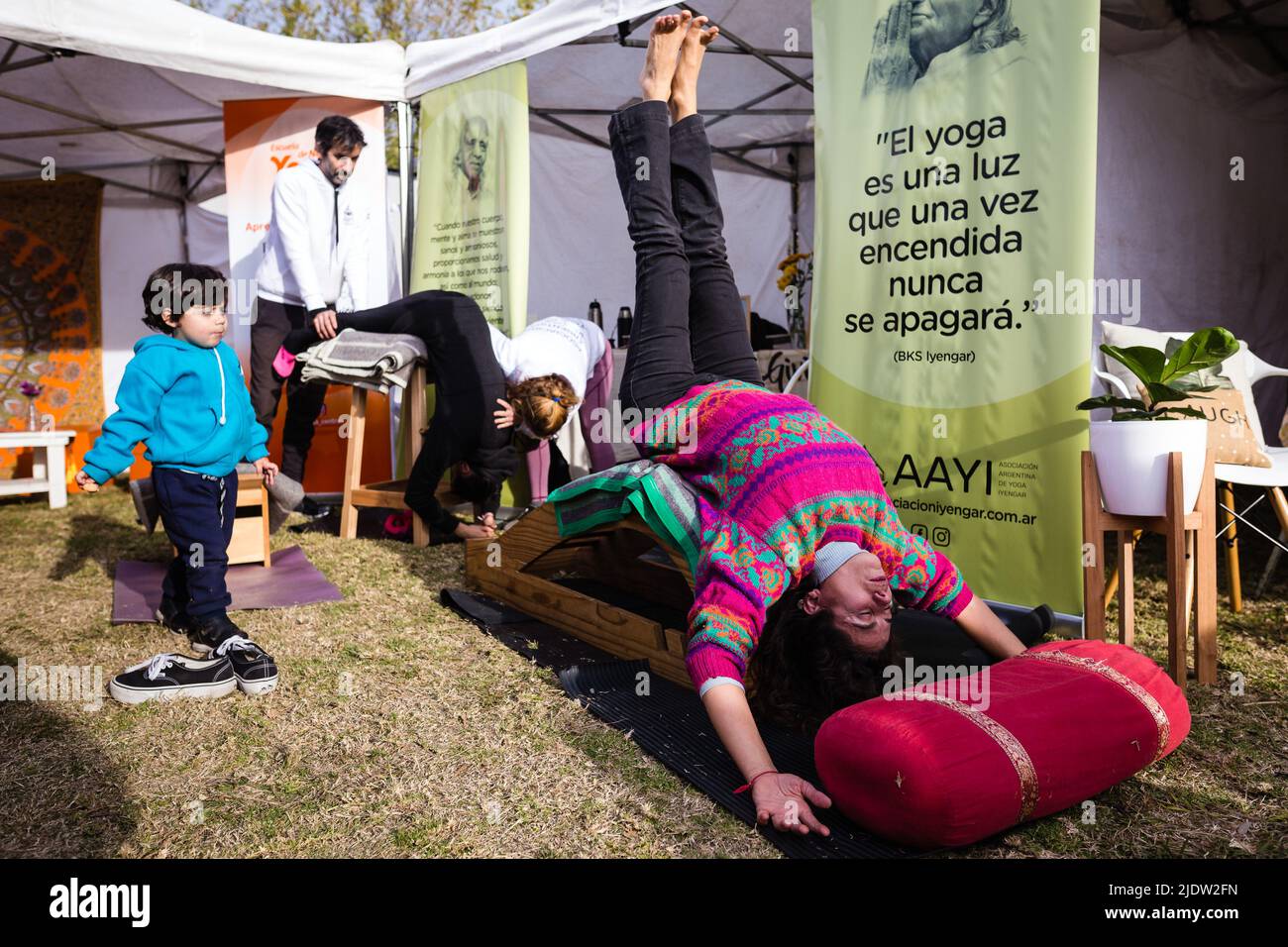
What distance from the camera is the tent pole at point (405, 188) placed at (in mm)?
Answer: 5512

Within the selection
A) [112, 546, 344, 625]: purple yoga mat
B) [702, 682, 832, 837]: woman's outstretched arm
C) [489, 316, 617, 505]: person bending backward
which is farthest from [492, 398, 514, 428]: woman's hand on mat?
[702, 682, 832, 837]: woman's outstretched arm

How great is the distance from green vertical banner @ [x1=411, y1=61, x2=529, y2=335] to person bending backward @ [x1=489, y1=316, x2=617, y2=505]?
419mm

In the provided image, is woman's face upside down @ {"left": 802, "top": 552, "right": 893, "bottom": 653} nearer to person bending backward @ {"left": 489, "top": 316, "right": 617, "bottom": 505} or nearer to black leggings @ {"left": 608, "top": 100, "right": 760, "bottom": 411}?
black leggings @ {"left": 608, "top": 100, "right": 760, "bottom": 411}

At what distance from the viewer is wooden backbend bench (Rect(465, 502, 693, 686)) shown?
2611mm

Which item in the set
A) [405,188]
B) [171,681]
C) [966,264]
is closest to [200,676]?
[171,681]

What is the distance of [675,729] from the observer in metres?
2.08

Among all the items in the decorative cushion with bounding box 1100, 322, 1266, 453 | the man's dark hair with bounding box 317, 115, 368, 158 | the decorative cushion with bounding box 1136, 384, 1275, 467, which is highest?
the man's dark hair with bounding box 317, 115, 368, 158

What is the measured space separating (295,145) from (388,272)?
993 millimetres

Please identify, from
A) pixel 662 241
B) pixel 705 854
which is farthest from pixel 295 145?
pixel 705 854

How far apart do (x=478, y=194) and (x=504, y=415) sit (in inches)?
62.2

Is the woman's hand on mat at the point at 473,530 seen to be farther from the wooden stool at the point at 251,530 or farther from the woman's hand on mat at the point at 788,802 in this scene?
the woman's hand on mat at the point at 788,802

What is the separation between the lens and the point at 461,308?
4367 mm

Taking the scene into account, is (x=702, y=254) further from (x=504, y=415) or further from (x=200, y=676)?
(x=200, y=676)
